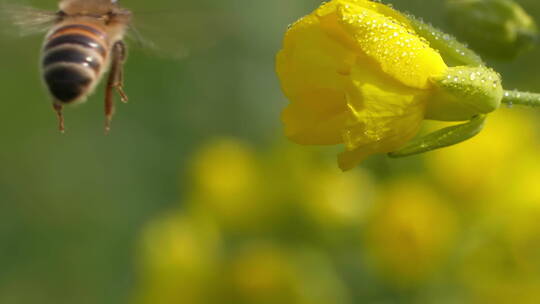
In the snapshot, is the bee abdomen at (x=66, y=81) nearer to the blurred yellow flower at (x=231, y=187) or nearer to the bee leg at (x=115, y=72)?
the bee leg at (x=115, y=72)

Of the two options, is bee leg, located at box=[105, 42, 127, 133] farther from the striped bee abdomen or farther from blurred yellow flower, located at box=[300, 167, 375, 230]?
blurred yellow flower, located at box=[300, 167, 375, 230]

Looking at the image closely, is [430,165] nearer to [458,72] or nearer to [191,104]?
[458,72]

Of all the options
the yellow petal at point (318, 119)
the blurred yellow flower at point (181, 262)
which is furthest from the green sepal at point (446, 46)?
the blurred yellow flower at point (181, 262)

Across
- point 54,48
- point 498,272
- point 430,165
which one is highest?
point 54,48

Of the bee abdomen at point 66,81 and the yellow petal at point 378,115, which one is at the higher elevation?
the bee abdomen at point 66,81

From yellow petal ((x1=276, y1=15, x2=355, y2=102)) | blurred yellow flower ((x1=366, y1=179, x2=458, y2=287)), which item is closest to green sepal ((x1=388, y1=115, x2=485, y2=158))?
yellow petal ((x1=276, y1=15, x2=355, y2=102))

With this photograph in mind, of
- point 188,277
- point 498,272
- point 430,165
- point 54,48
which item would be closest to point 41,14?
point 54,48

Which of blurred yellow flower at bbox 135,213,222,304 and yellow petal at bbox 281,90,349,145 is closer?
yellow petal at bbox 281,90,349,145
